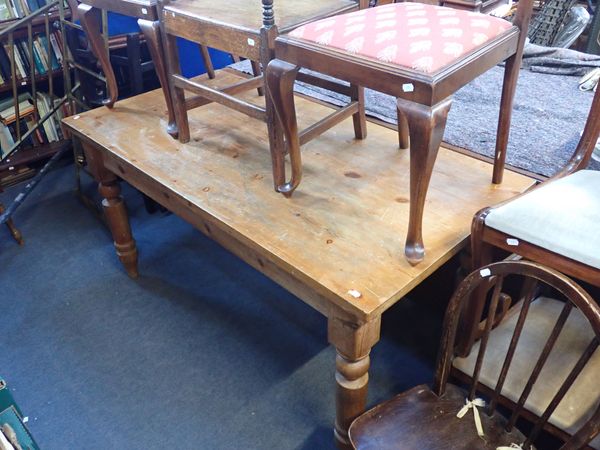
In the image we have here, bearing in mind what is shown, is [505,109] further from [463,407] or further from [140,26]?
[140,26]

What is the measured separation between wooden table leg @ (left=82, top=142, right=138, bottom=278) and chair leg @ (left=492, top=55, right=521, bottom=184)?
1108 millimetres

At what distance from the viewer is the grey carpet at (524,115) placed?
145cm

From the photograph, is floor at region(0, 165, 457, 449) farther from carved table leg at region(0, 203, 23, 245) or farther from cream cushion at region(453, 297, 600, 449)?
cream cushion at region(453, 297, 600, 449)

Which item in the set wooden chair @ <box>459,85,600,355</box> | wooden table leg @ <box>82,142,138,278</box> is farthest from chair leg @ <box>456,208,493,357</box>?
wooden table leg @ <box>82,142,138,278</box>

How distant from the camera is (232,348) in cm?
152

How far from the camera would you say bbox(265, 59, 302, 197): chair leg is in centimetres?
107

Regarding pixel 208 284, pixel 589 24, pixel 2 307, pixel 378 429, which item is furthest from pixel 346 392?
pixel 589 24

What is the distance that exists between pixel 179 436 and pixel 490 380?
778 mm

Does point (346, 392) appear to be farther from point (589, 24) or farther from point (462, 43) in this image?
point (589, 24)

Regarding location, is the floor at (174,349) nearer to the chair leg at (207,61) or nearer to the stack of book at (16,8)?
the chair leg at (207,61)

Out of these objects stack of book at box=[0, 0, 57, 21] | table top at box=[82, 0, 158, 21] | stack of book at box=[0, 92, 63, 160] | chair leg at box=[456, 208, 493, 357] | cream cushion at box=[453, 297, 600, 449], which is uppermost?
table top at box=[82, 0, 158, 21]

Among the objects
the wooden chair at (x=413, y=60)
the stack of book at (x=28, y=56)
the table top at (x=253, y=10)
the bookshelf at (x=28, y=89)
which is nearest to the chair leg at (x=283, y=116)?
the wooden chair at (x=413, y=60)

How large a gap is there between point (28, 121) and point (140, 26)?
1335 millimetres

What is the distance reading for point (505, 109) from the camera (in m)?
1.16
